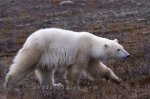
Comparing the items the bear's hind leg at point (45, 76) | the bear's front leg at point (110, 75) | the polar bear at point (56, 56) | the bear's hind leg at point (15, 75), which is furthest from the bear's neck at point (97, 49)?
the bear's hind leg at point (15, 75)

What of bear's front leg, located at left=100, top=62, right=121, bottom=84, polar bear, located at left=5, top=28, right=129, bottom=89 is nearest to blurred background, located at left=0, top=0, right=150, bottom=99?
bear's front leg, located at left=100, top=62, right=121, bottom=84

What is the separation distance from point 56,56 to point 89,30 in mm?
14624

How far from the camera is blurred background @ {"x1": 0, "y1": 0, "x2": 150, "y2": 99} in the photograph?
7056 millimetres

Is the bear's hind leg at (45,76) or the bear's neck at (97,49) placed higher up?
the bear's neck at (97,49)

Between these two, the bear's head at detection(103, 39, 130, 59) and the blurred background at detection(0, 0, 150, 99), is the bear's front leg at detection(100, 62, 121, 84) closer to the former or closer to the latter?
the blurred background at detection(0, 0, 150, 99)

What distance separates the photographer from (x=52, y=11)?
3569cm

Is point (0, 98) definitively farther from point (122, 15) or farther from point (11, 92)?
point (122, 15)

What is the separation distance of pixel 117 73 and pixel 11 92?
2.88 meters

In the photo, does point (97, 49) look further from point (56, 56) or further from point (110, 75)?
point (56, 56)

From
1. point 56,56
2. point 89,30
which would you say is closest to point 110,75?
point 56,56

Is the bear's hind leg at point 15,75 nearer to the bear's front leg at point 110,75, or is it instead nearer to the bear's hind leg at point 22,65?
the bear's hind leg at point 22,65

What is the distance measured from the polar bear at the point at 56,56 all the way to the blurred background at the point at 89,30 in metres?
0.29

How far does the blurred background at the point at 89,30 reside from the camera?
23.2ft

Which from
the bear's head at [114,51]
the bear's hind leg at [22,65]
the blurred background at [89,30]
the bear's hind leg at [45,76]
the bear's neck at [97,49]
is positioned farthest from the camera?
the bear's head at [114,51]
